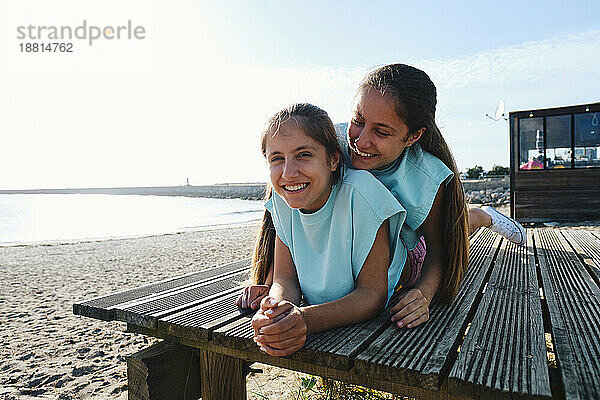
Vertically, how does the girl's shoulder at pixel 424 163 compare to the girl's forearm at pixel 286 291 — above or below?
above

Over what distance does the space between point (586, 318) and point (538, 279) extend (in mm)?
910

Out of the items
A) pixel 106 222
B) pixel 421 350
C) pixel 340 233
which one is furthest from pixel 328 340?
pixel 106 222

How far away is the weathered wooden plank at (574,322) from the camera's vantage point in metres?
1.23

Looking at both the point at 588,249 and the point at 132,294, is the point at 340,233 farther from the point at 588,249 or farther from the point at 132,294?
the point at 588,249

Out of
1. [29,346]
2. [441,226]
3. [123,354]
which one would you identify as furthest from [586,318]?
[29,346]

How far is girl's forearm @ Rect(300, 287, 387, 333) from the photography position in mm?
1632

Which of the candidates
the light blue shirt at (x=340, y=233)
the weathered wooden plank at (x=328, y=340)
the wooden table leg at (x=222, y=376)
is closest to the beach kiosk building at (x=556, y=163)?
the light blue shirt at (x=340, y=233)

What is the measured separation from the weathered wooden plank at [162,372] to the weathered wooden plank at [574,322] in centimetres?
153

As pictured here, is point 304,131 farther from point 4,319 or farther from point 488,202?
point 488,202

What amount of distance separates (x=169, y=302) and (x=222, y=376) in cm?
47

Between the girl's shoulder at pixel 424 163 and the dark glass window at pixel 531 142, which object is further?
the dark glass window at pixel 531 142

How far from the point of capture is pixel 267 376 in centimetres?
362

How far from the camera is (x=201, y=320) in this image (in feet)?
6.15

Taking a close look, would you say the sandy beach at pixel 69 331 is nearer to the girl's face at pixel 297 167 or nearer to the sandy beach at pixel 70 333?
the sandy beach at pixel 70 333
